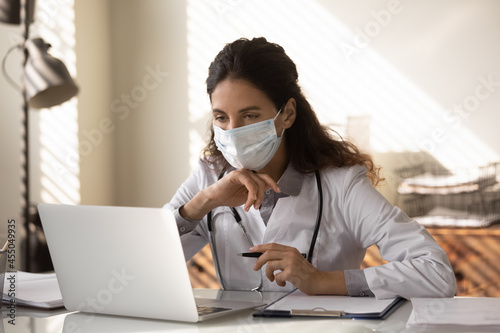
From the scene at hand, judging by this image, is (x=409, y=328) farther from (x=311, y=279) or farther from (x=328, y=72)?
(x=328, y=72)

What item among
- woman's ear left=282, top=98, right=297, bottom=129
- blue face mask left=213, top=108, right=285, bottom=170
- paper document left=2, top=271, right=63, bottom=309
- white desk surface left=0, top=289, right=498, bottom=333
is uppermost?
woman's ear left=282, top=98, right=297, bottom=129

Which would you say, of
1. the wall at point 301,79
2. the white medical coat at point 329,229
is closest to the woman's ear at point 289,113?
the white medical coat at point 329,229

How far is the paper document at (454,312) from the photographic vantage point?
1065 mm

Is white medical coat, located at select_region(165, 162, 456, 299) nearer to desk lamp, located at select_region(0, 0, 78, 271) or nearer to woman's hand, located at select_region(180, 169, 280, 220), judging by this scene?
woman's hand, located at select_region(180, 169, 280, 220)

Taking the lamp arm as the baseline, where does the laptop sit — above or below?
below

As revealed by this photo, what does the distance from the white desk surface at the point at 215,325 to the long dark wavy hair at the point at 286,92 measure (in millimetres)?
638

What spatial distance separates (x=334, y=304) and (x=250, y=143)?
1.89 feet

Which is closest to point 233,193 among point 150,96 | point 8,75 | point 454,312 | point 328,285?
point 328,285

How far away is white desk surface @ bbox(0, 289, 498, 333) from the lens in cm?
109

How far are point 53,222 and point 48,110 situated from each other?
2394 millimetres

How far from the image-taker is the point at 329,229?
170 centimetres

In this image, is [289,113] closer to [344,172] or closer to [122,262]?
[344,172]

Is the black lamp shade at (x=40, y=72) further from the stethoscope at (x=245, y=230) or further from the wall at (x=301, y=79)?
the stethoscope at (x=245, y=230)

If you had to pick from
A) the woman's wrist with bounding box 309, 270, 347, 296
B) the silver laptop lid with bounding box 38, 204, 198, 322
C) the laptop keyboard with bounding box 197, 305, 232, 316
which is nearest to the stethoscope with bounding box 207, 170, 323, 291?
the woman's wrist with bounding box 309, 270, 347, 296
